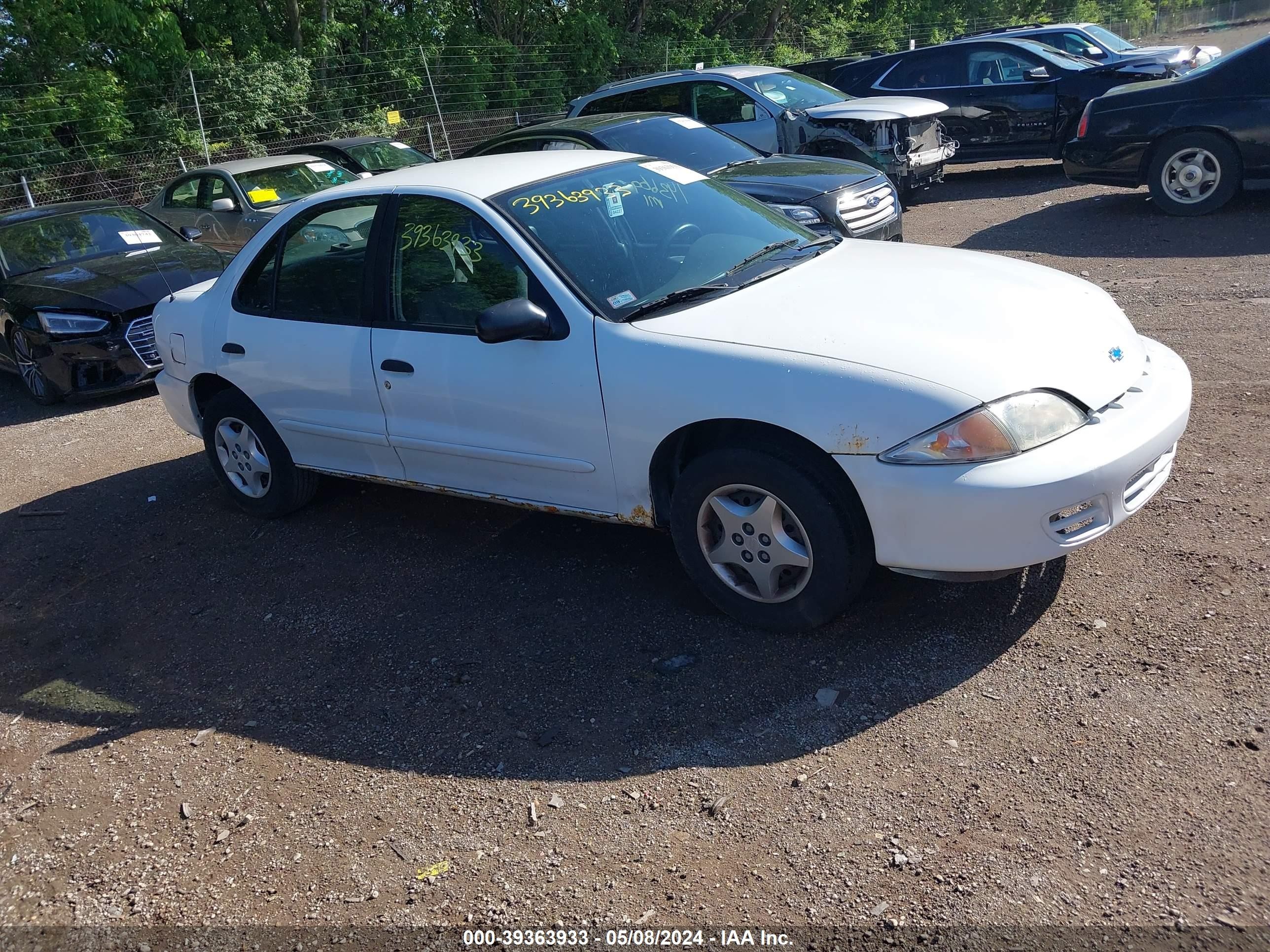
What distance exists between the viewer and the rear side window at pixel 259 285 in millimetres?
5422

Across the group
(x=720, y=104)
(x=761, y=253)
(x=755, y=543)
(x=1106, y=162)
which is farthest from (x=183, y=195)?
(x=755, y=543)

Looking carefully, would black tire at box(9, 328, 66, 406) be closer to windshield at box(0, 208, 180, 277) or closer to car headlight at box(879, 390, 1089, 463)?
windshield at box(0, 208, 180, 277)

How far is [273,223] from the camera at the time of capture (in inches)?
218

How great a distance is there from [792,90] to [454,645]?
10557mm

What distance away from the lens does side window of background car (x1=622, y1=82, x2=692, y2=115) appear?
13.0 m

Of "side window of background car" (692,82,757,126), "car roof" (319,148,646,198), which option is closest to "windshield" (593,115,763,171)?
"side window of background car" (692,82,757,126)

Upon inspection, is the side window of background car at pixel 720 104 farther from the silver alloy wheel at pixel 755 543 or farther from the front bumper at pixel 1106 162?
the silver alloy wheel at pixel 755 543

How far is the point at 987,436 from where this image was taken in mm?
3463

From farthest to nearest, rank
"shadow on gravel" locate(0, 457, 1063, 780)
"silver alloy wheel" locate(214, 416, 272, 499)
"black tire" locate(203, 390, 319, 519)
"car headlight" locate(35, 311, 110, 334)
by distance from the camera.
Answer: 1. "car headlight" locate(35, 311, 110, 334)
2. "silver alloy wheel" locate(214, 416, 272, 499)
3. "black tire" locate(203, 390, 319, 519)
4. "shadow on gravel" locate(0, 457, 1063, 780)

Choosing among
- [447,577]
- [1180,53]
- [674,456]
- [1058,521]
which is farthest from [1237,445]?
[1180,53]

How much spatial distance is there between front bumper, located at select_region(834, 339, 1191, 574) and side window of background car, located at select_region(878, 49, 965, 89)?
11.3 metres

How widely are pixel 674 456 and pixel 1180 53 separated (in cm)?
1385

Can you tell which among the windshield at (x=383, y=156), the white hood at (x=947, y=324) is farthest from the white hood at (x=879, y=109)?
the white hood at (x=947, y=324)

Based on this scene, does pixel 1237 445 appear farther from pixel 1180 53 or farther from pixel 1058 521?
pixel 1180 53
